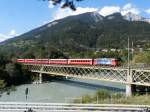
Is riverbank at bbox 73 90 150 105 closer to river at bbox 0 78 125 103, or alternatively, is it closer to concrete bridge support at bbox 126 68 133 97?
river at bbox 0 78 125 103

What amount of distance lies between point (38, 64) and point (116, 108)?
86.6 metres

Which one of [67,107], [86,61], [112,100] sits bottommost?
[112,100]

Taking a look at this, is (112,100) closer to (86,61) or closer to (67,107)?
(67,107)

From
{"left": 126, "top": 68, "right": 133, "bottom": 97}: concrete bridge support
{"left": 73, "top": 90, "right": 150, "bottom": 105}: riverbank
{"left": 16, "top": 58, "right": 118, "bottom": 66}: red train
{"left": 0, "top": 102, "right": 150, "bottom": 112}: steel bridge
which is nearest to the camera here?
{"left": 0, "top": 102, "right": 150, "bottom": 112}: steel bridge

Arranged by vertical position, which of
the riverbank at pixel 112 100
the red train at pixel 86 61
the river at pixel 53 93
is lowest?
the river at pixel 53 93

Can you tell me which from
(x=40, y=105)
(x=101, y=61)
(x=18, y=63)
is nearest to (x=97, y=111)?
(x=40, y=105)

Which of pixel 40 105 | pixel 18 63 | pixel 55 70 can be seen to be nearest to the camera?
pixel 40 105

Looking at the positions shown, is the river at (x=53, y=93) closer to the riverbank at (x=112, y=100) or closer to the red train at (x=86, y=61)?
the riverbank at (x=112, y=100)

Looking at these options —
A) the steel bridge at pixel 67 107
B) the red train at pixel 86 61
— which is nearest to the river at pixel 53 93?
the red train at pixel 86 61

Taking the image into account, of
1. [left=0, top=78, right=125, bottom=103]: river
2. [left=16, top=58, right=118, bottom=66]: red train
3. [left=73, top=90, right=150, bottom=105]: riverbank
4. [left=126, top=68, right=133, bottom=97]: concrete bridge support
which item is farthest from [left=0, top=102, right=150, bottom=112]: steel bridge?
[left=16, top=58, right=118, bottom=66]: red train

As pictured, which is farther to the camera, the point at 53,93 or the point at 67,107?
the point at 53,93

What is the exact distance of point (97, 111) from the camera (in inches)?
856

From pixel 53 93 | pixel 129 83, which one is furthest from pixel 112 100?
pixel 53 93

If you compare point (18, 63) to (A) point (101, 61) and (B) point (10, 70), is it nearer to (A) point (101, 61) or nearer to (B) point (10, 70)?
(B) point (10, 70)
